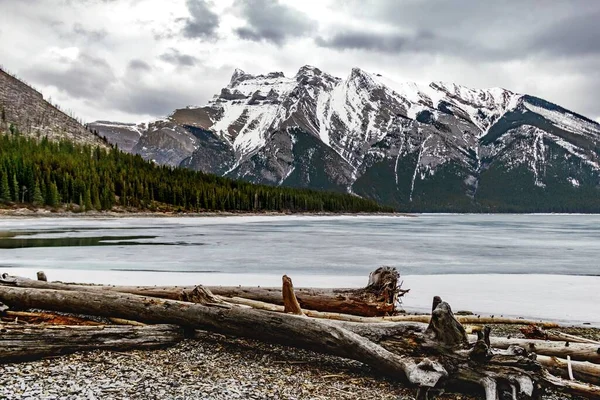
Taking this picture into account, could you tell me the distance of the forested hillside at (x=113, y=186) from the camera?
90938 mm

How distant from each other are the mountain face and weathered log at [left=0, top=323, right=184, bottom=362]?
519 ft

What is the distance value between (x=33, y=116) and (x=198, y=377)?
596ft

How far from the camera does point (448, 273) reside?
24.0 m

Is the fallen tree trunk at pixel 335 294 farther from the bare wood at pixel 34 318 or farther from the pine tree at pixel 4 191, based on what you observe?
the pine tree at pixel 4 191

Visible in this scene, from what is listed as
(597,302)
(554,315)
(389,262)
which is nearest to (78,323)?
(554,315)

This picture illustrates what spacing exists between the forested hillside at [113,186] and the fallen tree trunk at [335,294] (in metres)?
84.7

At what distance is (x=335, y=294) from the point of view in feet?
39.8

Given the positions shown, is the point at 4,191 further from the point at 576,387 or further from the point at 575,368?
the point at 576,387

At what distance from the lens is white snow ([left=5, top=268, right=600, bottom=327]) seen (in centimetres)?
1482

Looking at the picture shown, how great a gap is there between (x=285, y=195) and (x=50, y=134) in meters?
78.5

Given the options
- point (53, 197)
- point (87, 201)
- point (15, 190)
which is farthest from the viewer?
point (87, 201)

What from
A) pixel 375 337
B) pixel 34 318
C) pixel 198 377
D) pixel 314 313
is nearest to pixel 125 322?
pixel 34 318

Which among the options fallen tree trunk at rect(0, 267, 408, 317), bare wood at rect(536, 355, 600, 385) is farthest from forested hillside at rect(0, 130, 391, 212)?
bare wood at rect(536, 355, 600, 385)

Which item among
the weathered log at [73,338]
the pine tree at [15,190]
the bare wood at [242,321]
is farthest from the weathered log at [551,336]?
the pine tree at [15,190]
